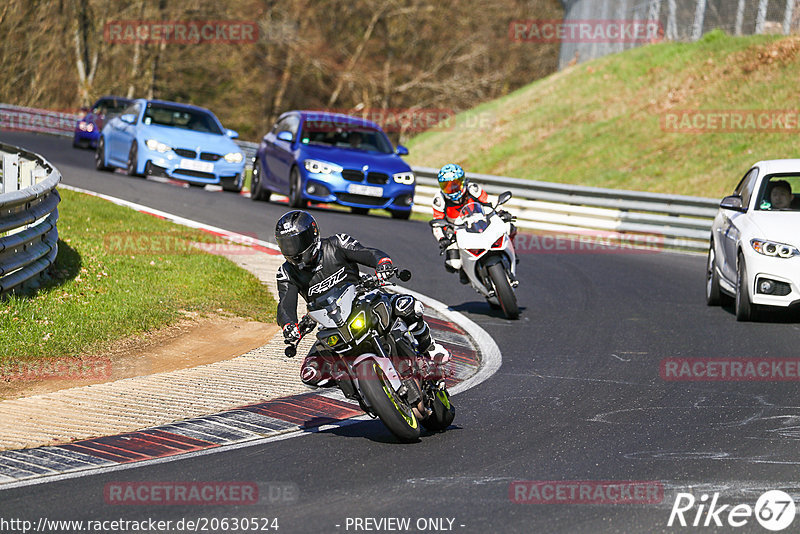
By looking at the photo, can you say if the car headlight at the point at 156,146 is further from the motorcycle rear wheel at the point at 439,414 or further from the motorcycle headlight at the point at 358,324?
the motorcycle headlight at the point at 358,324

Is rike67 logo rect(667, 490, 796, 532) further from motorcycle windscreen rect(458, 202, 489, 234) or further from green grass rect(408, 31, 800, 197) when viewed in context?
green grass rect(408, 31, 800, 197)

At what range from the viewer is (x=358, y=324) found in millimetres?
6770

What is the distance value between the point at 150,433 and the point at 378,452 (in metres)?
1.54

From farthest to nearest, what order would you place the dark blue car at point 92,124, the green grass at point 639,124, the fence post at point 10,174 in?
the dark blue car at point 92,124 < the green grass at point 639,124 < the fence post at point 10,174

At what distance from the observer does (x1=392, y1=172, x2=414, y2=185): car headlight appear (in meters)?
20.5

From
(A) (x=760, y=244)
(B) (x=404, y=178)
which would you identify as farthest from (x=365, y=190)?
(A) (x=760, y=244)

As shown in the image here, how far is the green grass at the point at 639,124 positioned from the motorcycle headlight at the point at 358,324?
18781 millimetres

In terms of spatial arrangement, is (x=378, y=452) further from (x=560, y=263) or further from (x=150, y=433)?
(x=560, y=263)

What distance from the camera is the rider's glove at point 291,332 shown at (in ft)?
22.7

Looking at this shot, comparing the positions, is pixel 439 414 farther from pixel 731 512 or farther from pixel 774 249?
pixel 774 249

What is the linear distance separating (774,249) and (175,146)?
1396 cm

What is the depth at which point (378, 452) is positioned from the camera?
685 cm
